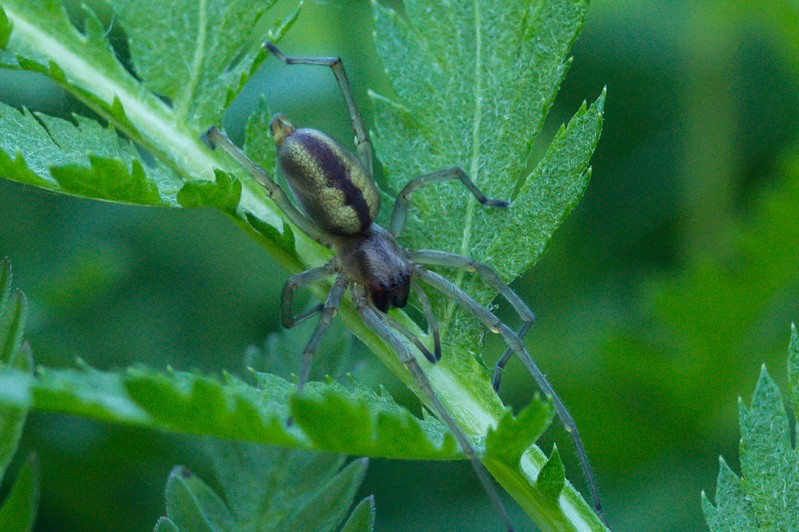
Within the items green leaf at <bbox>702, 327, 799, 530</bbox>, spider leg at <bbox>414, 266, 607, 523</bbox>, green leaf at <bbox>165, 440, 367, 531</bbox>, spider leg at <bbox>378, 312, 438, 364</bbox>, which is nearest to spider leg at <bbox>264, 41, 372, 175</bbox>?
spider leg at <bbox>414, 266, 607, 523</bbox>

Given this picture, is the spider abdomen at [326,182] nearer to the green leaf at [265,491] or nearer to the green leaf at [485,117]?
the green leaf at [485,117]

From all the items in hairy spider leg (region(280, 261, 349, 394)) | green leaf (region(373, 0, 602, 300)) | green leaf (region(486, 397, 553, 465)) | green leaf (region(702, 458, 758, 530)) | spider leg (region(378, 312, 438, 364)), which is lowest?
hairy spider leg (region(280, 261, 349, 394))

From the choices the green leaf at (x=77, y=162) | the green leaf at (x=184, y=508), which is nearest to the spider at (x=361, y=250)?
the green leaf at (x=77, y=162)

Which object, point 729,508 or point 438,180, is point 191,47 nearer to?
point 438,180

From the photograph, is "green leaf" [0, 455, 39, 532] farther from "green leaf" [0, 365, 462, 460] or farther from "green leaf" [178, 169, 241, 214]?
"green leaf" [178, 169, 241, 214]

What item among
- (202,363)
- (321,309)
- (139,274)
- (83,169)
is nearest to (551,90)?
(321,309)

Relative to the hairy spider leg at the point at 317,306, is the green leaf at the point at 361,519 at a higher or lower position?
lower

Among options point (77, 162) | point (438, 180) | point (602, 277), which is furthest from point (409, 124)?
point (602, 277)
